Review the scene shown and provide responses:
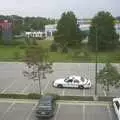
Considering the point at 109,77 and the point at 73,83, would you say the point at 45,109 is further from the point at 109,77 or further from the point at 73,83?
the point at 73,83

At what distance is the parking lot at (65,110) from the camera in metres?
23.1

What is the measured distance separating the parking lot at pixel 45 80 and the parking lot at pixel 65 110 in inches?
160

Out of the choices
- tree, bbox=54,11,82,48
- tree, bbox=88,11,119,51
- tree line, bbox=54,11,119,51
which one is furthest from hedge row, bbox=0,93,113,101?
tree, bbox=54,11,82,48

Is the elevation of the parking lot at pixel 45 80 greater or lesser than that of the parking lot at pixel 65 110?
greater

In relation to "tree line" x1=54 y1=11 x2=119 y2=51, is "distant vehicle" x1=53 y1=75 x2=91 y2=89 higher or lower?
lower

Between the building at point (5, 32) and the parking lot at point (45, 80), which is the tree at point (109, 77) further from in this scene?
the building at point (5, 32)

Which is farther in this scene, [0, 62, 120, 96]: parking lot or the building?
the building

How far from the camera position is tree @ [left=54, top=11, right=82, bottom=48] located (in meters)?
72.4

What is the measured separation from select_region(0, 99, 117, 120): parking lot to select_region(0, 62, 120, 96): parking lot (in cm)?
406

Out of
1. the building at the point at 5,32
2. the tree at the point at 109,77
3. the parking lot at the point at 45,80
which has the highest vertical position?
the building at the point at 5,32

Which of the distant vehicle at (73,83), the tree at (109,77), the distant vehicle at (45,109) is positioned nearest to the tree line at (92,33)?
the distant vehicle at (73,83)

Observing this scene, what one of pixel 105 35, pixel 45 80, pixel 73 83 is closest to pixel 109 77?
pixel 73 83

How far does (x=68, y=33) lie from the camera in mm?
72438

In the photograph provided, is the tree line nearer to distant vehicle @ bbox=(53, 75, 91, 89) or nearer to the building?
the building
